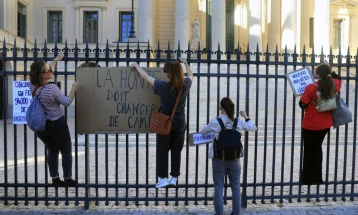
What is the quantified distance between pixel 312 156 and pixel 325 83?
118 centimetres

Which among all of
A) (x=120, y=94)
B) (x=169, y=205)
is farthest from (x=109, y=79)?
(x=169, y=205)

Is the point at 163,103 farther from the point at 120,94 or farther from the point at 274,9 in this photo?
the point at 274,9

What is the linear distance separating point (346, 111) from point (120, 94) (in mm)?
3372

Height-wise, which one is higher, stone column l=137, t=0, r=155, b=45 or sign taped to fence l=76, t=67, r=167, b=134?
stone column l=137, t=0, r=155, b=45

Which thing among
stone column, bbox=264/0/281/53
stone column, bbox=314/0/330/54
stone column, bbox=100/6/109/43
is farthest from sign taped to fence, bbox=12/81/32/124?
stone column, bbox=100/6/109/43

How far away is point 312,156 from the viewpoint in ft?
18.0

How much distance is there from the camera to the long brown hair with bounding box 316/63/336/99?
5043mm

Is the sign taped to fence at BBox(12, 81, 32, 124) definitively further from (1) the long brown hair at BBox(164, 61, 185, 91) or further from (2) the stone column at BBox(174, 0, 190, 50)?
(2) the stone column at BBox(174, 0, 190, 50)

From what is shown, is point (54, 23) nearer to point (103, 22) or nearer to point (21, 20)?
point (21, 20)

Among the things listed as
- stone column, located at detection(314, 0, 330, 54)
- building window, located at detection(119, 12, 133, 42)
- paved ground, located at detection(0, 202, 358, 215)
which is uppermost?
building window, located at detection(119, 12, 133, 42)

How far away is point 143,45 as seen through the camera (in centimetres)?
2216

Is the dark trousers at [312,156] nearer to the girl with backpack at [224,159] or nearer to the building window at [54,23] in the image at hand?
the girl with backpack at [224,159]

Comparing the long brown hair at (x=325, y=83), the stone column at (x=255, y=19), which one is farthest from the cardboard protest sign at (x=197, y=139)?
the stone column at (x=255, y=19)

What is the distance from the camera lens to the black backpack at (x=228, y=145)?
448 cm
